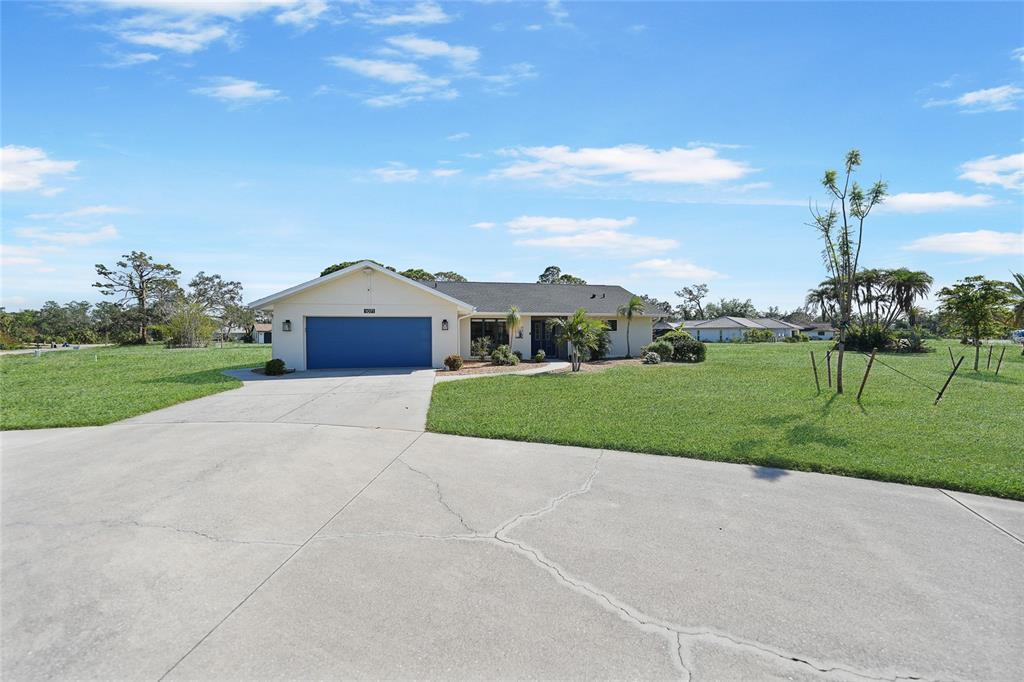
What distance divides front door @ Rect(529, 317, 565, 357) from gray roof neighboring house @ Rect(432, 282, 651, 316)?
74cm

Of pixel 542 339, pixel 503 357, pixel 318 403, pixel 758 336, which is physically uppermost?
pixel 542 339

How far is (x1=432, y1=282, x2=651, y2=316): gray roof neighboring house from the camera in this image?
958 inches

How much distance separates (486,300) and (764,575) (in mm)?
21620

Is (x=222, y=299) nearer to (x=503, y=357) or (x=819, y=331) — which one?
(x=503, y=357)

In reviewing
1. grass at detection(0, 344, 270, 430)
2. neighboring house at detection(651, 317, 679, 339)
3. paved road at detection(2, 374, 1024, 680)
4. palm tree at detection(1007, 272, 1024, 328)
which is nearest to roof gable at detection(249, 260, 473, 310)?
grass at detection(0, 344, 270, 430)

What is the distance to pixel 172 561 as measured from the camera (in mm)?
3869

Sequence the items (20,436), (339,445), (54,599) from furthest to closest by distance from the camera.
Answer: (20,436)
(339,445)
(54,599)

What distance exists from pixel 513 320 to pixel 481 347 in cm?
196

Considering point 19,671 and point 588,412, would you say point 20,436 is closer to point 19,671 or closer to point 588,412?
point 19,671

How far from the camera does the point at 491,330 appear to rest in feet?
78.1

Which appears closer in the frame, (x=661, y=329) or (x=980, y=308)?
(x=980, y=308)

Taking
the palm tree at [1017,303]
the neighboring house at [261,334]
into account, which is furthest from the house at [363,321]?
the neighboring house at [261,334]

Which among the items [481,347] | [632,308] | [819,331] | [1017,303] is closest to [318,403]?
[481,347]

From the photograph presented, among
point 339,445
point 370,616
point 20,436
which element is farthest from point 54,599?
point 20,436
